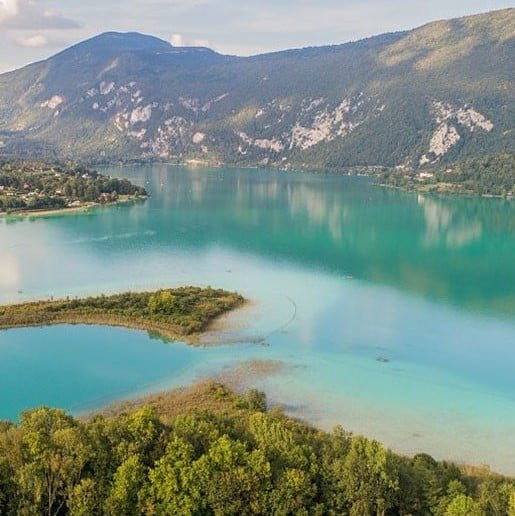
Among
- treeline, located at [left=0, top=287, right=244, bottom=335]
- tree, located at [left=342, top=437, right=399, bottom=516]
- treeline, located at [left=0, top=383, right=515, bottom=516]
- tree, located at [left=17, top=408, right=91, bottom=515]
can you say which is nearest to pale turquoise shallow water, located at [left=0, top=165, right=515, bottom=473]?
treeline, located at [left=0, top=287, right=244, bottom=335]

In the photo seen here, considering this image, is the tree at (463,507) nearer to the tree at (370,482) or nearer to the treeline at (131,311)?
the tree at (370,482)

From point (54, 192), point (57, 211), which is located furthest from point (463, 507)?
point (54, 192)

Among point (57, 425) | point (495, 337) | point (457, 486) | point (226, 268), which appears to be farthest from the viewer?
point (226, 268)

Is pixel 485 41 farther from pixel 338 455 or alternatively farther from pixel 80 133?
pixel 338 455

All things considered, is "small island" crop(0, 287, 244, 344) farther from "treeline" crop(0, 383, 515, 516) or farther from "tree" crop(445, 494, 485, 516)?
"tree" crop(445, 494, 485, 516)

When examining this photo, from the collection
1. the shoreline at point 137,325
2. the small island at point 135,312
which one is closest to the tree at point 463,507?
the shoreline at point 137,325

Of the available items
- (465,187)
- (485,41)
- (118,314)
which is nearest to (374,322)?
(118,314)
